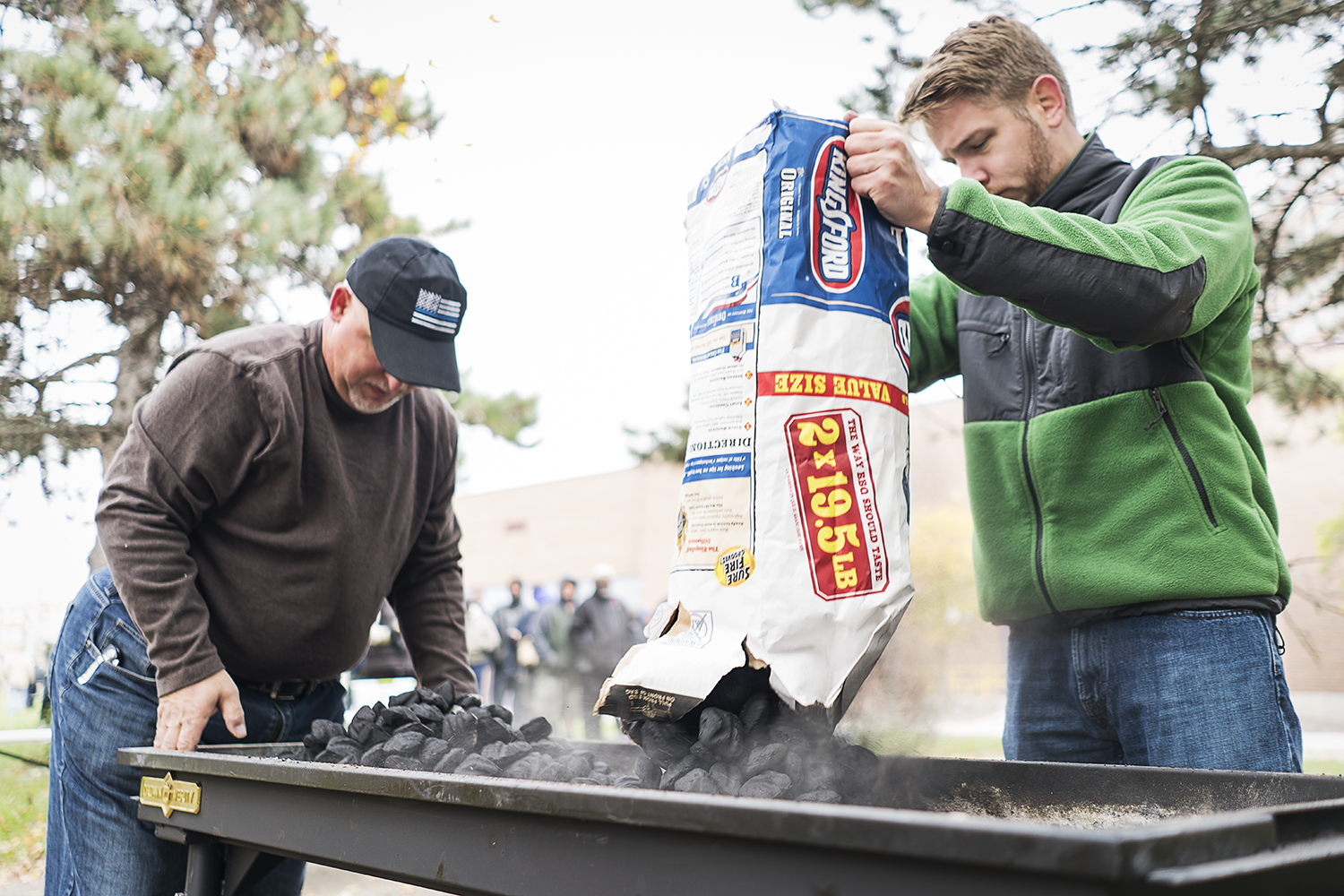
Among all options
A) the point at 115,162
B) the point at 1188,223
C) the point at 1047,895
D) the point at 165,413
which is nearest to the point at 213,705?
the point at 165,413

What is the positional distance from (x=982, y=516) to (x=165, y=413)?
1.59m

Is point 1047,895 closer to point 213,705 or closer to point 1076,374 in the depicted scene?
point 1076,374

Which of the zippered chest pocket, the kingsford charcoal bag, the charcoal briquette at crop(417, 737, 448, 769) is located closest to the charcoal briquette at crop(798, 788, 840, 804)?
the kingsford charcoal bag

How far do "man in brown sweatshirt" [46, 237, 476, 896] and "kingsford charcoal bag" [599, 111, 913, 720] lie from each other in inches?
33.9

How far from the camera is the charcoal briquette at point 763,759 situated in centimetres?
107

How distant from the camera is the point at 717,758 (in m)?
1.11

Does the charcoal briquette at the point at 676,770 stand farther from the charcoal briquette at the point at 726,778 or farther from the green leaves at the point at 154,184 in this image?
the green leaves at the point at 154,184

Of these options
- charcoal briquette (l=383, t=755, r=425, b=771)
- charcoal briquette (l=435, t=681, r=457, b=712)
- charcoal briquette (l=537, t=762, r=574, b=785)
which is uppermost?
charcoal briquette (l=435, t=681, r=457, b=712)

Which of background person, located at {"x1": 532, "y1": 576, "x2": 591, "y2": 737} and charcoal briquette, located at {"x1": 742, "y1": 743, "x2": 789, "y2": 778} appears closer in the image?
charcoal briquette, located at {"x1": 742, "y1": 743, "x2": 789, "y2": 778}

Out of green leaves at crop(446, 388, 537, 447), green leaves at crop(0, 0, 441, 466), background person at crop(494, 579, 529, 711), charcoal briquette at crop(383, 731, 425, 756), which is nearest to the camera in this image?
charcoal briquette at crop(383, 731, 425, 756)

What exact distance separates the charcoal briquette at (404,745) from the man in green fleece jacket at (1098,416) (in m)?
1.02

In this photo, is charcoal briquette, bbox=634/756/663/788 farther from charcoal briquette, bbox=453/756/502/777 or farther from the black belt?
the black belt

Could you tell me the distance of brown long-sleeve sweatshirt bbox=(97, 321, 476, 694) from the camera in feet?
5.50

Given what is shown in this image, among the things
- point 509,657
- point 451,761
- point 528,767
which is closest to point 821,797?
point 528,767
